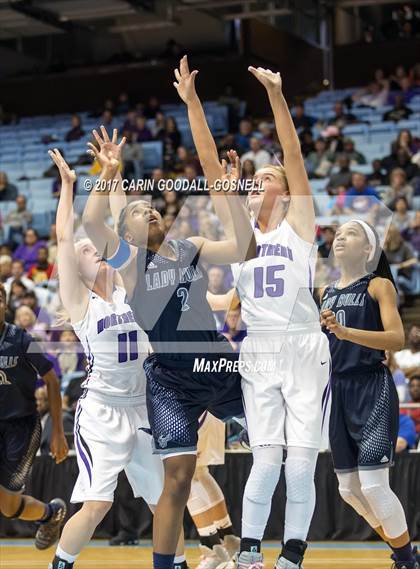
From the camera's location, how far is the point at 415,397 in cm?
1056

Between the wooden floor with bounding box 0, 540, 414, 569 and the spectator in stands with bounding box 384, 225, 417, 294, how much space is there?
4768 mm

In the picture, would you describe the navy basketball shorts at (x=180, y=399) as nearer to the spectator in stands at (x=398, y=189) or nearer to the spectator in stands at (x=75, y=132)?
the spectator in stands at (x=398, y=189)

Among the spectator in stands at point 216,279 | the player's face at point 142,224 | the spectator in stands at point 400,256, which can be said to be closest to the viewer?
the player's face at point 142,224

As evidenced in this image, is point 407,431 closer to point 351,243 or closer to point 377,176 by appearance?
point 351,243

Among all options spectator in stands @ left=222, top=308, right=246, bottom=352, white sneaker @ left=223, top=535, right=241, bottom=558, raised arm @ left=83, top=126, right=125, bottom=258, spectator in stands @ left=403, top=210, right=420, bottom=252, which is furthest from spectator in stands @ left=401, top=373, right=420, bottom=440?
raised arm @ left=83, top=126, right=125, bottom=258

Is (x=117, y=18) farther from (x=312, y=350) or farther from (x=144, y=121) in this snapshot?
(x=312, y=350)

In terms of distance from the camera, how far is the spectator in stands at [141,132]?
20234 millimetres

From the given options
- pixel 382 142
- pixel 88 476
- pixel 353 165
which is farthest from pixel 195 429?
pixel 382 142

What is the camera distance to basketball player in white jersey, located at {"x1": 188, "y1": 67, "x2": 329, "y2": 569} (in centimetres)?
588

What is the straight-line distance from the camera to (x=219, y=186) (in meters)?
5.70

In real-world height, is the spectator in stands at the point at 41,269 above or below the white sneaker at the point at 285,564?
below

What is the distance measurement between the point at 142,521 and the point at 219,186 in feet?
16.6

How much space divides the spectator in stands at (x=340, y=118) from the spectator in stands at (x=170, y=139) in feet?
8.99

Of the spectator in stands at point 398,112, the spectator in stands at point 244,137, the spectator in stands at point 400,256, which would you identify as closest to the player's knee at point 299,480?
Result: the spectator in stands at point 400,256
